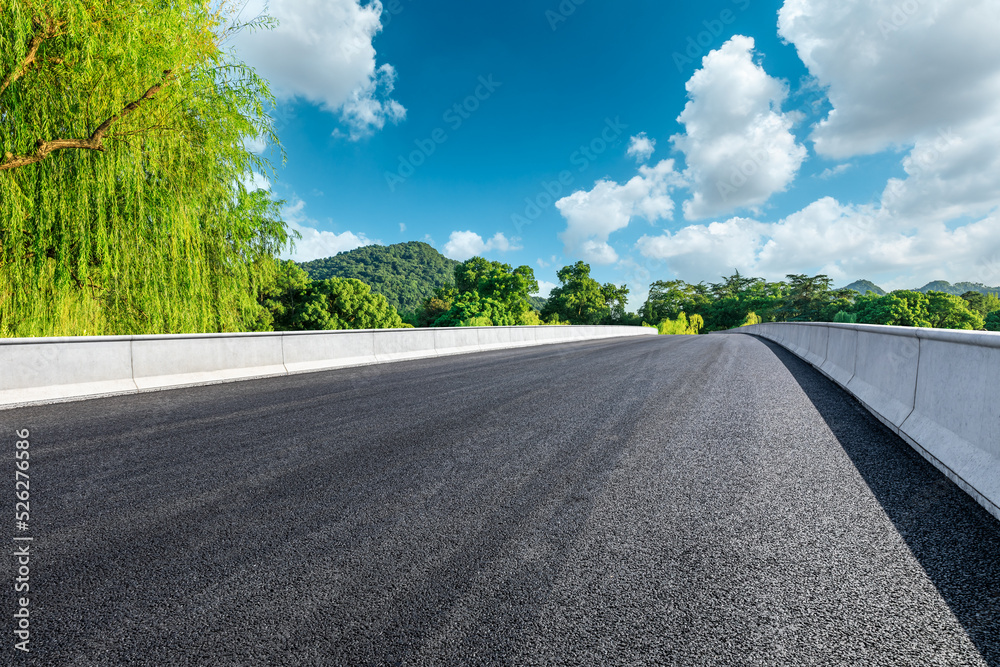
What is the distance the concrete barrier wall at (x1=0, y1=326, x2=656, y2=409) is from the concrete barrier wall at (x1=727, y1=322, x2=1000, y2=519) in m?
9.83

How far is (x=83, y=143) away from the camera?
8977 mm

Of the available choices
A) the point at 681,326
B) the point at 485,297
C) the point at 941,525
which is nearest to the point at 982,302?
the point at 681,326

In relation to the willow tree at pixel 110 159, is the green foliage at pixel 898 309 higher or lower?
lower

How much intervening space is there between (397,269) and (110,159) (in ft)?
371

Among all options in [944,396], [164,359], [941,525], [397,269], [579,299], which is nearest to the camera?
[941,525]

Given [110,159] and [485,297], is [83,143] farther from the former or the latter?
[485,297]

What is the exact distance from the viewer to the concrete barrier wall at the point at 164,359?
6.34m

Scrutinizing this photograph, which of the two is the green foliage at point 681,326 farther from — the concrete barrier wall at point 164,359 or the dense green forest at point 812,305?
the concrete barrier wall at point 164,359

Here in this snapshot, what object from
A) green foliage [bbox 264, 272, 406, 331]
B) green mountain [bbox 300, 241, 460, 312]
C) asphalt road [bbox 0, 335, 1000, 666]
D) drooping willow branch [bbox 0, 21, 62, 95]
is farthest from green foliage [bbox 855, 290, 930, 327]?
drooping willow branch [bbox 0, 21, 62, 95]

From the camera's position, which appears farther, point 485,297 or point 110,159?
point 485,297

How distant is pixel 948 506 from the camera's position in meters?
3.04

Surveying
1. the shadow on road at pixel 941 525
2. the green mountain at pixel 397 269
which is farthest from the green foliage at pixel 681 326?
the shadow on road at pixel 941 525

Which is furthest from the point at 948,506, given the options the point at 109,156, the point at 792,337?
the point at 792,337

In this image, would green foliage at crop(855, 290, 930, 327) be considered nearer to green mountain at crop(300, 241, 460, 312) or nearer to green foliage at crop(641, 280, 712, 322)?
green foliage at crop(641, 280, 712, 322)
